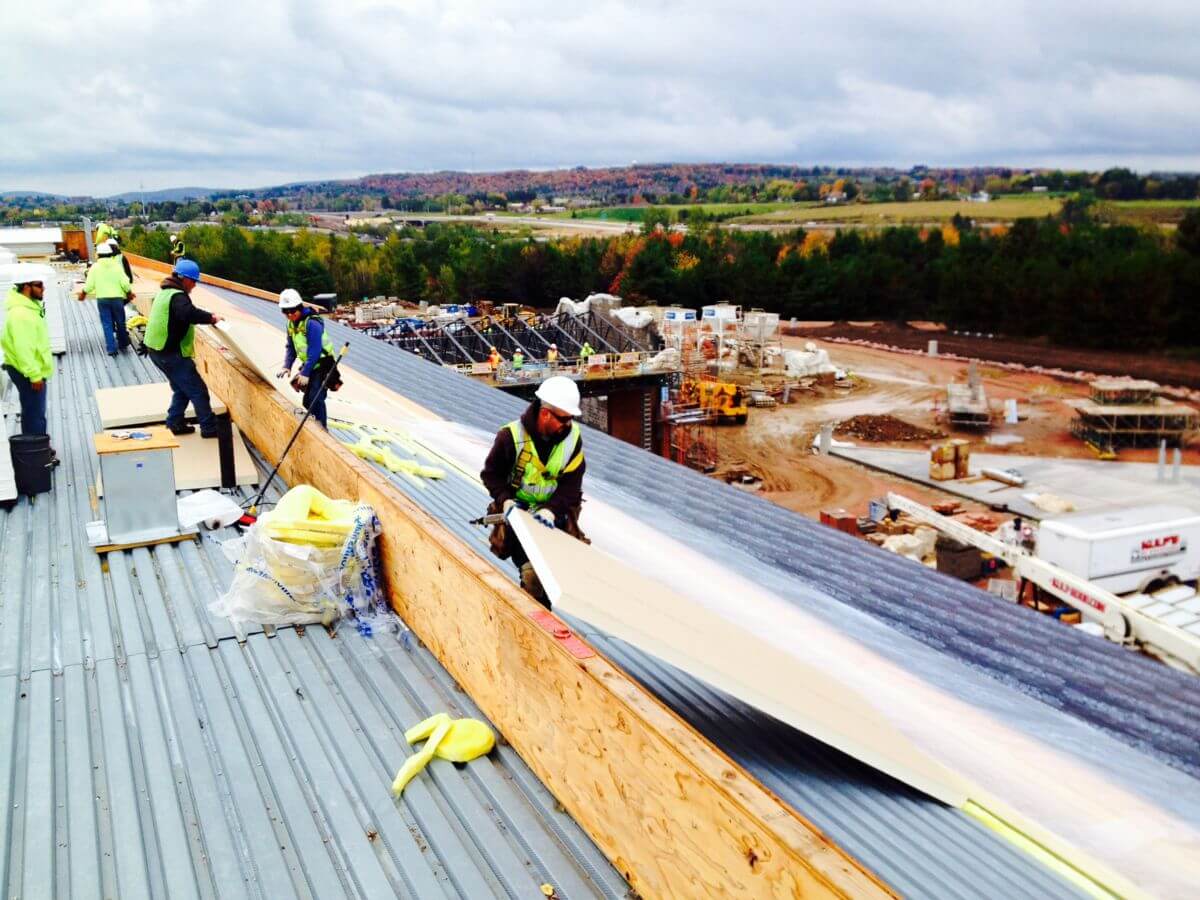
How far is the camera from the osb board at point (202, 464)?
342 inches

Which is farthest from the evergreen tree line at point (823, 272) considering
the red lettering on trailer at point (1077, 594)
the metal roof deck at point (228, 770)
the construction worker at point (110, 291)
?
the metal roof deck at point (228, 770)

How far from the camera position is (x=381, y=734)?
4.90 metres

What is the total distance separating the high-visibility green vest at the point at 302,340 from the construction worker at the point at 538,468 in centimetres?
396

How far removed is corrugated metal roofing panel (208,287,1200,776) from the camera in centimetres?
766

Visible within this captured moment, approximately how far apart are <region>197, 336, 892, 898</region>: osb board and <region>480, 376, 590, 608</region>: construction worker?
1.03ft

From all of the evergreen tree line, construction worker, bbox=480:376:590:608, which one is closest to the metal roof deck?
construction worker, bbox=480:376:590:608

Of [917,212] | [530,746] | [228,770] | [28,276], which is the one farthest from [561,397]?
[917,212]

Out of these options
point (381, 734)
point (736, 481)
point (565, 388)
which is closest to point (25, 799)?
point (381, 734)

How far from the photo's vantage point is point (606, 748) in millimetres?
3828

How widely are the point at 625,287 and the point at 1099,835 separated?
75382mm

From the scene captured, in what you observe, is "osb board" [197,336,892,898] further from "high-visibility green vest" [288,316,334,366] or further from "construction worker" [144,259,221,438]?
"construction worker" [144,259,221,438]

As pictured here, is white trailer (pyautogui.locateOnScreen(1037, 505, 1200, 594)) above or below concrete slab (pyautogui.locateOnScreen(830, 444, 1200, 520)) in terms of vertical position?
above

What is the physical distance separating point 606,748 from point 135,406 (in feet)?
26.3

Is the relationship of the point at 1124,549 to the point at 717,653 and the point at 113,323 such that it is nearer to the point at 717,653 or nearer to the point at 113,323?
the point at 717,653
